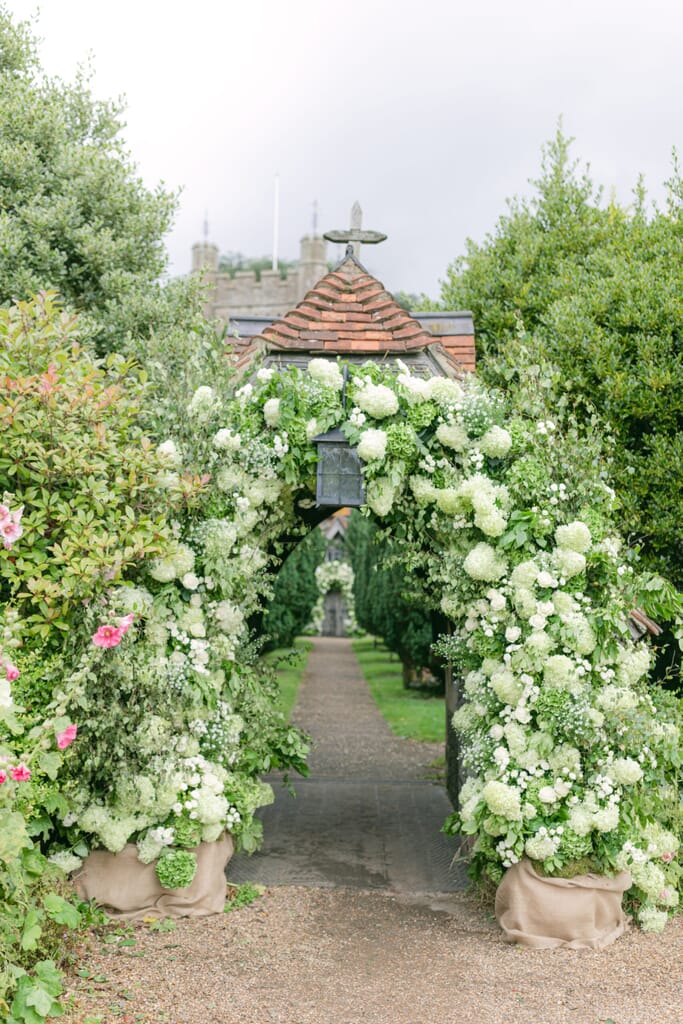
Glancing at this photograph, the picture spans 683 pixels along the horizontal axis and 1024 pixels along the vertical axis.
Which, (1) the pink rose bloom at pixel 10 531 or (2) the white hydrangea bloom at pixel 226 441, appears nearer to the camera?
(1) the pink rose bloom at pixel 10 531

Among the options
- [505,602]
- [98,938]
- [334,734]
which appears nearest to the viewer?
[98,938]

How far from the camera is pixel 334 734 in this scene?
44.4 ft

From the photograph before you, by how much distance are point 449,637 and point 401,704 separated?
11.2 meters

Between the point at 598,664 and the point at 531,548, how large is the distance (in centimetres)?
80

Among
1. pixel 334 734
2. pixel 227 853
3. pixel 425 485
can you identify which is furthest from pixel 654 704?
pixel 334 734

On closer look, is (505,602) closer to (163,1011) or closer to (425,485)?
(425,485)

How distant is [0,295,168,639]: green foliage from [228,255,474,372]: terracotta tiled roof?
161 cm

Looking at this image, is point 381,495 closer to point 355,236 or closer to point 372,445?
point 372,445

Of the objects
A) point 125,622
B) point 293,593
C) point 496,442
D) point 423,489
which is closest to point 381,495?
point 423,489

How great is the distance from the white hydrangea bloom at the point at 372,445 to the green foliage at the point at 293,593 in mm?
11588

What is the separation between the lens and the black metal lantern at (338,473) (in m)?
5.70

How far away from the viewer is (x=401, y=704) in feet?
54.9

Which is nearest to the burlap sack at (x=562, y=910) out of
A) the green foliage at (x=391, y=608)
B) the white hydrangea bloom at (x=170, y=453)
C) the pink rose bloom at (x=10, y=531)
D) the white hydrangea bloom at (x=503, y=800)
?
the white hydrangea bloom at (x=503, y=800)

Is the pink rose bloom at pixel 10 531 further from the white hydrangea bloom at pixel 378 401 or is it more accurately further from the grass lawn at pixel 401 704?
the grass lawn at pixel 401 704
